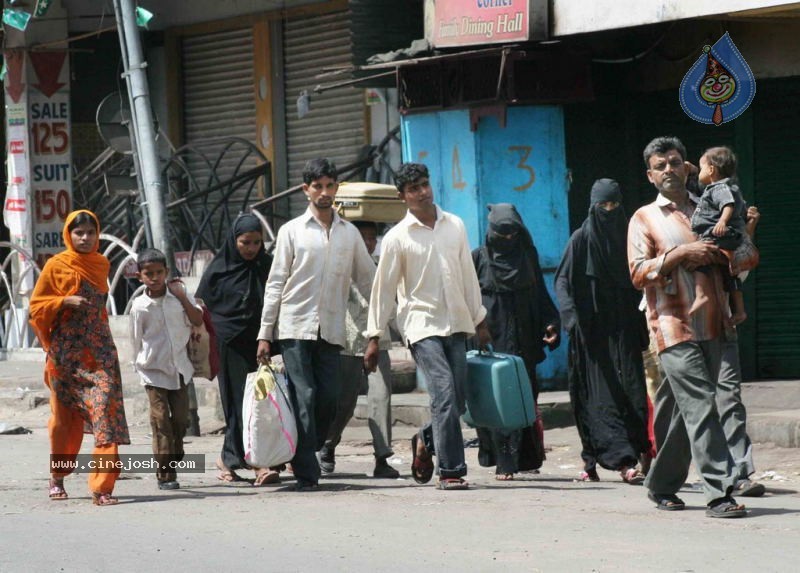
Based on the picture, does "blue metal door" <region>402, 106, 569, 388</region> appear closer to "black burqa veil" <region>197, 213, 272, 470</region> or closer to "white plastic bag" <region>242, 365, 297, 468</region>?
"black burqa veil" <region>197, 213, 272, 470</region>

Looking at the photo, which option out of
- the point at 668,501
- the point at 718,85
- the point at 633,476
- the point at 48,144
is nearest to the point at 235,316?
the point at 633,476

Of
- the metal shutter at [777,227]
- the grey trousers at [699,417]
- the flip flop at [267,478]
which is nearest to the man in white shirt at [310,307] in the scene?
the flip flop at [267,478]

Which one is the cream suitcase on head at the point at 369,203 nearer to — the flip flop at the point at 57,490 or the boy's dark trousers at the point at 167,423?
the boy's dark trousers at the point at 167,423

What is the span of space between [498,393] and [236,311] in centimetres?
172

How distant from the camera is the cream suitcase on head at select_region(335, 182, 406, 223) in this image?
12.6m

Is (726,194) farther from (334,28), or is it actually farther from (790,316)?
(334,28)

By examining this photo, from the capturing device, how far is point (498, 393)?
8.52m

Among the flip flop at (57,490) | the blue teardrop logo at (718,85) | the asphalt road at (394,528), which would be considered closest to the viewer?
the asphalt road at (394,528)

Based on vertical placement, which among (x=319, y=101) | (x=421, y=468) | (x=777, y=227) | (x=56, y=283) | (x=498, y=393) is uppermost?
(x=319, y=101)

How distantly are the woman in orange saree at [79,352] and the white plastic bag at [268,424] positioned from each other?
2.16 feet

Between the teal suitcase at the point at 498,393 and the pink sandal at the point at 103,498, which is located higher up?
the teal suitcase at the point at 498,393

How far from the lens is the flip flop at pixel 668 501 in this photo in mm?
7535

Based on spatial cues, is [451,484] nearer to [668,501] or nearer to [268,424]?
[268,424]
